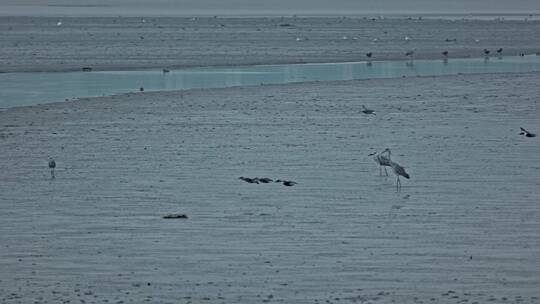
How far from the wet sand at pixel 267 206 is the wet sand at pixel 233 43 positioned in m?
17.2

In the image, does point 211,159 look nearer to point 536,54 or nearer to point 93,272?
point 93,272

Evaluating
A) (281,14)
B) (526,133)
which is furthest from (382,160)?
(281,14)

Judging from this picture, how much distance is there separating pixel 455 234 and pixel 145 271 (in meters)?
3.57

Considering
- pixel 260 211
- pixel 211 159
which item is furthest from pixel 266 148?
pixel 260 211

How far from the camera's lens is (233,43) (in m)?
57.9

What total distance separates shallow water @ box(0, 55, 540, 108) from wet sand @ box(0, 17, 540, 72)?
236 centimetres

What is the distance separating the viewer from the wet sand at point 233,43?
45878 millimetres

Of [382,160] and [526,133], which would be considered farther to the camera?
[526,133]

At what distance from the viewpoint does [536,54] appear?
50.4 meters

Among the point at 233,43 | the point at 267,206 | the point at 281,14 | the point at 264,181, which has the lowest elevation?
the point at 281,14

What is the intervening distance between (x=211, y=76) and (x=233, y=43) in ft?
64.6

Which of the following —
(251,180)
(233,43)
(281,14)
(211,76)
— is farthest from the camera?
(281,14)

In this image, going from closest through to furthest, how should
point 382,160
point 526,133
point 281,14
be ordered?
point 382,160, point 526,133, point 281,14

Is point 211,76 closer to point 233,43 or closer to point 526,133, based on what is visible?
point 526,133
